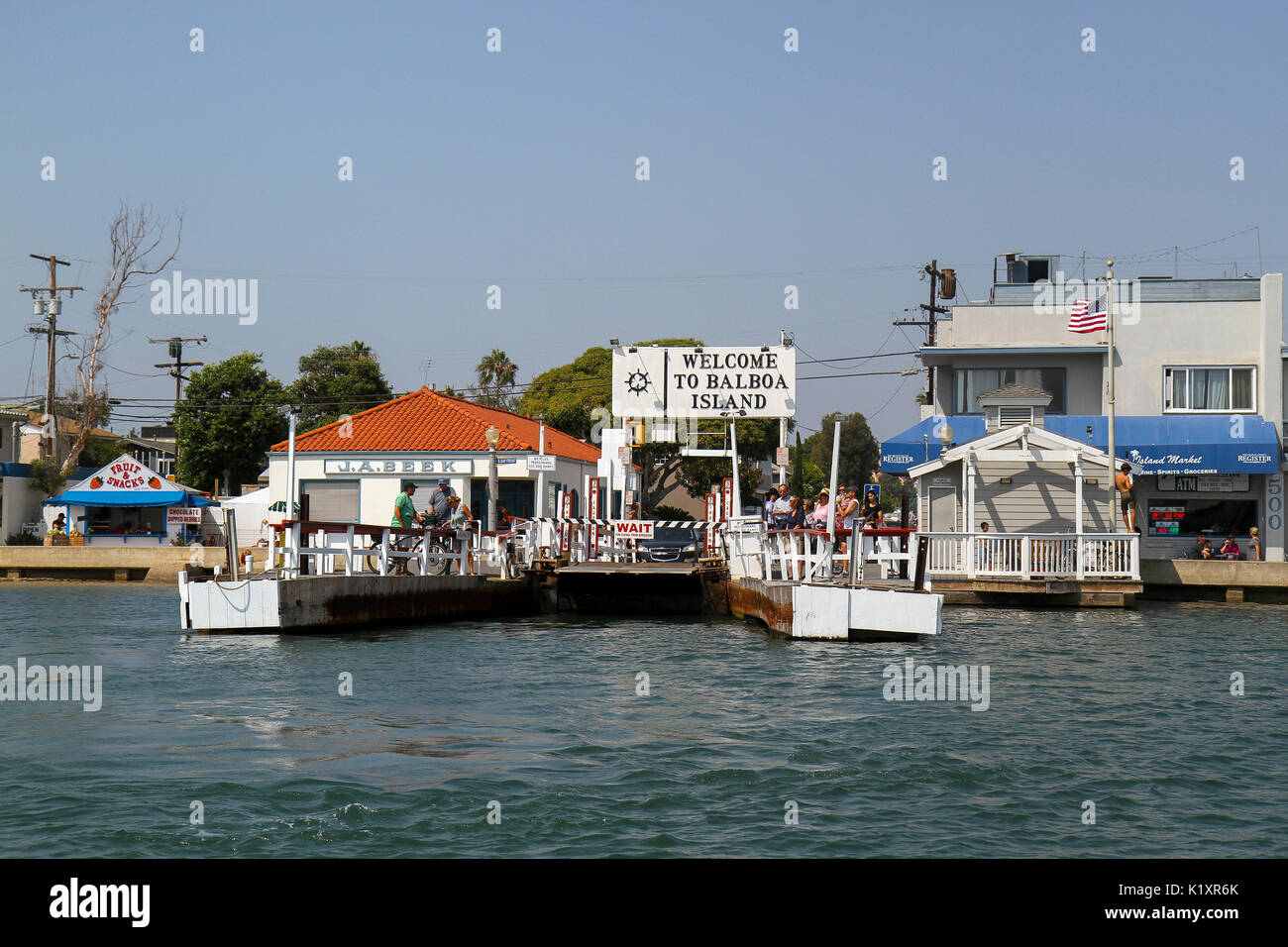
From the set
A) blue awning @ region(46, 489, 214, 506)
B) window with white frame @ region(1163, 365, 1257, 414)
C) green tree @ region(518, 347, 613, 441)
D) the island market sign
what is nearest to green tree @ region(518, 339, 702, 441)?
green tree @ region(518, 347, 613, 441)

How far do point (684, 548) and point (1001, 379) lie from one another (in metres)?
10.3

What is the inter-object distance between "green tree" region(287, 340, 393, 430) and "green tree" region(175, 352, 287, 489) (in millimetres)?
4549

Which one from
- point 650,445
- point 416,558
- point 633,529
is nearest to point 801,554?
point 416,558

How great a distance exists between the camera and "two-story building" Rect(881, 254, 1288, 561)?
3253cm

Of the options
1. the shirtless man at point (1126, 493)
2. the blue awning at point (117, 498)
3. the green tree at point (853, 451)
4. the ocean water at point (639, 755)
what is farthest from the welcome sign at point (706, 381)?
the green tree at point (853, 451)

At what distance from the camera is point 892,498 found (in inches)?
5103

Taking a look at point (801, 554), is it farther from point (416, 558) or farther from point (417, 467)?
point (417, 467)

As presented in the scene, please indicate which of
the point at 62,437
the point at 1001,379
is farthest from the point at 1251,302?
the point at 62,437

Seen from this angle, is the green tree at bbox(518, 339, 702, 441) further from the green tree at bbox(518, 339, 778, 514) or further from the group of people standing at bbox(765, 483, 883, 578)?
the group of people standing at bbox(765, 483, 883, 578)

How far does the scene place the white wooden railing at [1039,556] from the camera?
2625cm
